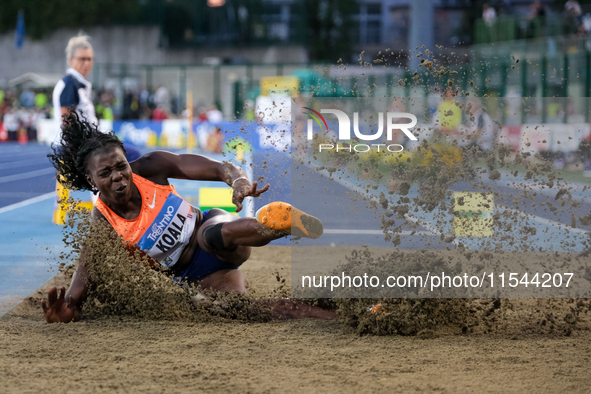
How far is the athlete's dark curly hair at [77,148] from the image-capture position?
4.16 metres

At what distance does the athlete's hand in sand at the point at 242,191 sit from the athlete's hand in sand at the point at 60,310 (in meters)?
1.25

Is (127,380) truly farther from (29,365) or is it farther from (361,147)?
(361,147)

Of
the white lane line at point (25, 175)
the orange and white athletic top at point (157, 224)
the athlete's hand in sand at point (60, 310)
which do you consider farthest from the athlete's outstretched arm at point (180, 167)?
the white lane line at point (25, 175)

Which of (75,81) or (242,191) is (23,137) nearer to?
(75,81)

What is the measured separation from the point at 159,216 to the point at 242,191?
0.62m

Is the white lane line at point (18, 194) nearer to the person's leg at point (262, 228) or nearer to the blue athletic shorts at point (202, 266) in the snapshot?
the blue athletic shorts at point (202, 266)

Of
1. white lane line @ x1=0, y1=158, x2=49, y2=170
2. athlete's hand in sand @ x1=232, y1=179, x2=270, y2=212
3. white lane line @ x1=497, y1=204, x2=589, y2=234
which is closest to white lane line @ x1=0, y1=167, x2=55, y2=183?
white lane line @ x1=0, y1=158, x2=49, y2=170

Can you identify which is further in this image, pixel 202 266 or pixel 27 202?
pixel 27 202

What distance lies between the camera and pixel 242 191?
3.98 meters

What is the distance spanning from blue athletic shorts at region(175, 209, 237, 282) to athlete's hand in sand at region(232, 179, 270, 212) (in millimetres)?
542

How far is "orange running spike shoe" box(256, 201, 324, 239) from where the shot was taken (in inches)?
145

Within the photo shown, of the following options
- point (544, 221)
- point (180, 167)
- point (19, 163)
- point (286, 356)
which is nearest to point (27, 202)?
point (180, 167)

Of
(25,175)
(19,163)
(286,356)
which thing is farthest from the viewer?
(19,163)

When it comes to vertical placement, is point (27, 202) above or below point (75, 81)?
below
